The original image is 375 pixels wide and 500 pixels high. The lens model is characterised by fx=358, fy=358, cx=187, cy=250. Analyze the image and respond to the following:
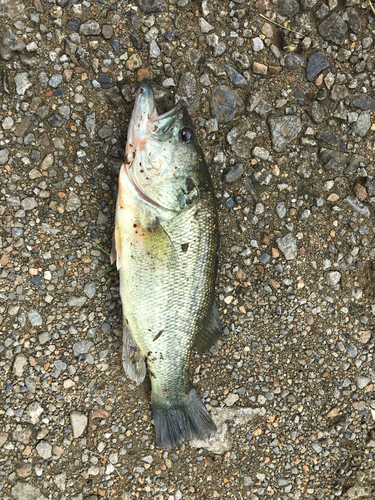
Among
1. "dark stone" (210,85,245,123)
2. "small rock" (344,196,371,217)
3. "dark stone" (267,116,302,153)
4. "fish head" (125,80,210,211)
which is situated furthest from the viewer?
"small rock" (344,196,371,217)

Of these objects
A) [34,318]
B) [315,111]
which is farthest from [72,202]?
[315,111]

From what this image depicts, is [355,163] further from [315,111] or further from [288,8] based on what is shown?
[288,8]

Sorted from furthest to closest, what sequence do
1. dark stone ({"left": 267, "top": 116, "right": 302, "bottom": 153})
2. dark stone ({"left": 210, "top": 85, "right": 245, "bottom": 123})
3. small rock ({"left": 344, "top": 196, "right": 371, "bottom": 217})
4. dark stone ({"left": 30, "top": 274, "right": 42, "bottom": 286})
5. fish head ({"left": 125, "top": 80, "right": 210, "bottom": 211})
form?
1. small rock ({"left": 344, "top": 196, "right": 371, "bottom": 217})
2. dark stone ({"left": 267, "top": 116, "right": 302, "bottom": 153})
3. dark stone ({"left": 210, "top": 85, "right": 245, "bottom": 123})
4. dark stone ({"left": 30, "top": 274, "right": 42, "bottom": 286})
5. fish head ({"left": 125, "top": 80, "right": 210, "bottom": 211})

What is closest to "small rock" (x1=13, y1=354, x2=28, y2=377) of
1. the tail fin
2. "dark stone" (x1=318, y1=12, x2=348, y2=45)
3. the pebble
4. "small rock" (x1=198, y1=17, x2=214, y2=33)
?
the tail fin

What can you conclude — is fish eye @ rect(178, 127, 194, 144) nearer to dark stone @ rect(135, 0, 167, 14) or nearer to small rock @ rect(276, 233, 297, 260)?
dark stone @ rect(135, 0, 167, 14)

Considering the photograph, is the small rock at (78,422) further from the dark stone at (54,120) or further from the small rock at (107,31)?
the small rock at (107,31)

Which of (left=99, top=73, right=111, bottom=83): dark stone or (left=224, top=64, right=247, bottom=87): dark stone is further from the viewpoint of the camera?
(left=224, top=64, right=247, bottom=87): dark stone

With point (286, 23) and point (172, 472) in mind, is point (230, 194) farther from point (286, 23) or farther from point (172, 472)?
point (172, 472)

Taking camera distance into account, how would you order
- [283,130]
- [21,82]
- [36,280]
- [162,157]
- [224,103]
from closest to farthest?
[162,157] → [21,82] → [36,280] → [224,103] → [283,130]
